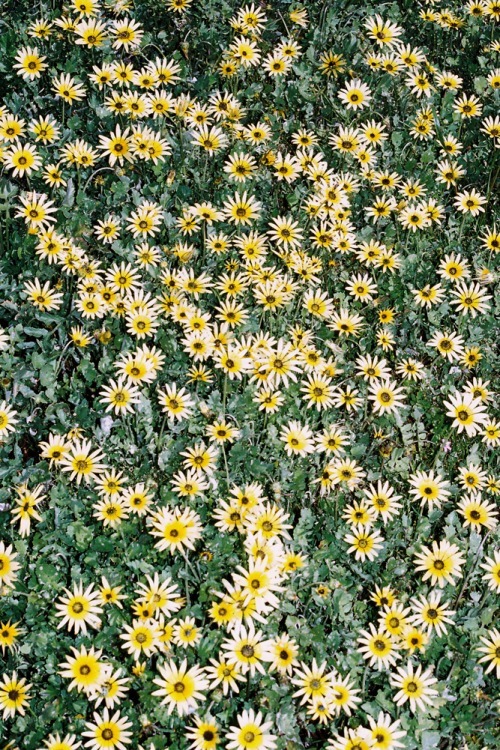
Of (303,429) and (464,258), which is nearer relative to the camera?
(303,429)

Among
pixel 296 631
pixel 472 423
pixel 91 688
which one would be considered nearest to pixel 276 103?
pixel 472 423

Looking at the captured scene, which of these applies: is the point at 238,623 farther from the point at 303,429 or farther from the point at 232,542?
the point at 303,429

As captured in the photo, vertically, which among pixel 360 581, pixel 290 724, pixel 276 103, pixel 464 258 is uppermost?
pixel 276 103

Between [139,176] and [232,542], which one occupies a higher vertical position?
[139,176]

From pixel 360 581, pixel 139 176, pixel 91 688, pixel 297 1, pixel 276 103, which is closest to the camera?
pixel 91 688

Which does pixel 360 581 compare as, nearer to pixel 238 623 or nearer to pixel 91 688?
pixel 238 623

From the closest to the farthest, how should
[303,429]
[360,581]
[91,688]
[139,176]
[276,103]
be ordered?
[91,688]
[360,581]
[303,429]
[139,176]
[276,103]

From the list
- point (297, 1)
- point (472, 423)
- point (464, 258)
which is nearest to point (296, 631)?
point (472, 423)
